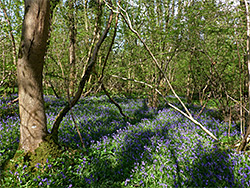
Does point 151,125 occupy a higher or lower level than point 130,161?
higher

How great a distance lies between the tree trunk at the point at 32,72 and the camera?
8.92ft

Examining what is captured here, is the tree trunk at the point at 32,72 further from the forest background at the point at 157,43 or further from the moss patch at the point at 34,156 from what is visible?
the forest background at the point at 157,43

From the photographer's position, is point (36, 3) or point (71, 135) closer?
point (36, 3)

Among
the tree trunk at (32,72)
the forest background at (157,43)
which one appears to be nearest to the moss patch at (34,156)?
the tree trunk at (32,72)

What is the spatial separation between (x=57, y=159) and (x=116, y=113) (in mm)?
3678

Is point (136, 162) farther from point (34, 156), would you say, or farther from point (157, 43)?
point (157, 43)

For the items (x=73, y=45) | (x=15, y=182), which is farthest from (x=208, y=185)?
(x=73, y=45)

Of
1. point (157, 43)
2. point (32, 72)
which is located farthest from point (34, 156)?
point (157, 43)

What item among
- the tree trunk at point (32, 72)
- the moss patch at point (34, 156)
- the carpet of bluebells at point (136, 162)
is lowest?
the carpet of bluebells at point (136, 162)

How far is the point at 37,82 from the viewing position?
9.55 feet

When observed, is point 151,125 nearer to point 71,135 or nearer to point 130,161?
point 130,161

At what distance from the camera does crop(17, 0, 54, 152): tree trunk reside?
107 inches

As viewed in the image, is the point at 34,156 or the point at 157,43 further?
the point at 157,43

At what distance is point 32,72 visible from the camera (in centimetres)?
281
